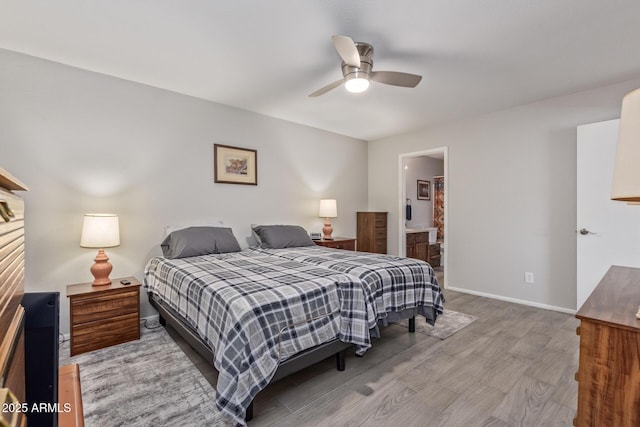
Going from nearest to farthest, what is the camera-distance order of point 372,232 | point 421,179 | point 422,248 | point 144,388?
point 144,388
point 372,232
point 422,248
point 421,179

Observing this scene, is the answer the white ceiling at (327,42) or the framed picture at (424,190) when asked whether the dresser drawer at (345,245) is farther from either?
the framed picture at (424,190)

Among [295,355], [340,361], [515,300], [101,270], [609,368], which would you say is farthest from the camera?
[515,300]

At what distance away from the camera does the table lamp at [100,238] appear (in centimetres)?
253

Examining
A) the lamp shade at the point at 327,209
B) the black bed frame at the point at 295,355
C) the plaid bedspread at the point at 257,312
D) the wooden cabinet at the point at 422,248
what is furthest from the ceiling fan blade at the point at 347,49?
the wooden cabinet at the point at 422,248

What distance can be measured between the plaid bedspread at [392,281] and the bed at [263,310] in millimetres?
11

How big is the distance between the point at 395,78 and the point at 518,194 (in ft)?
8.07

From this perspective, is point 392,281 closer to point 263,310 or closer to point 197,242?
point 263,310

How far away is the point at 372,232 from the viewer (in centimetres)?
518

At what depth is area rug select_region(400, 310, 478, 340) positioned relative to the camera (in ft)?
9.32

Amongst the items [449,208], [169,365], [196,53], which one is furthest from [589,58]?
[169,365]

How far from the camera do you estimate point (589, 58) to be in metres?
2.57

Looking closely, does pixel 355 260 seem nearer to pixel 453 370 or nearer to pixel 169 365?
pixel 453 370

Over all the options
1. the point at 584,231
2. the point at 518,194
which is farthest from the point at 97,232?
the point at 584,231

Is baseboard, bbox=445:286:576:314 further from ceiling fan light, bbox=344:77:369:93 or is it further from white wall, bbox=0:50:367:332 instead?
ceiling fan light, bbox=344:77:369:93
